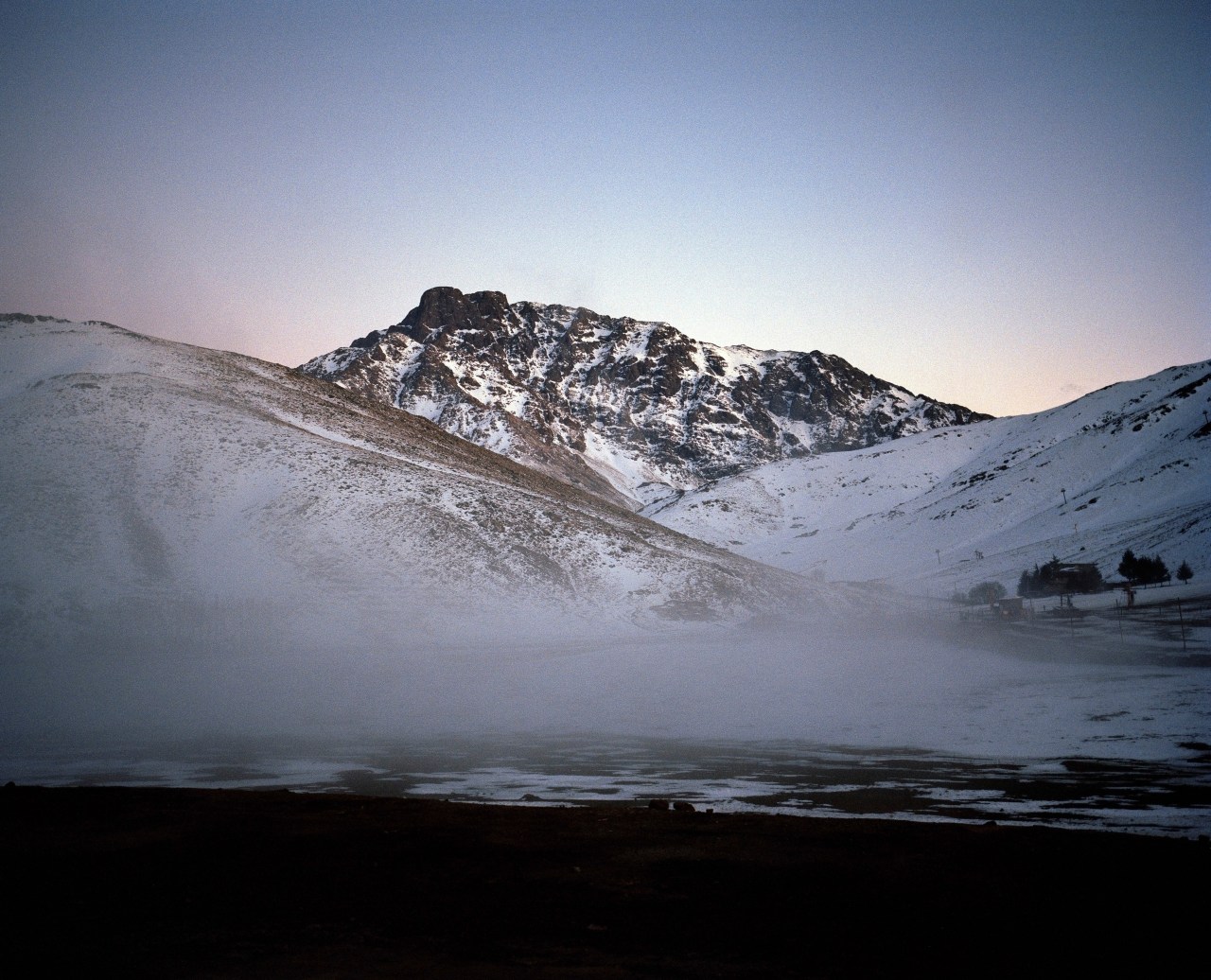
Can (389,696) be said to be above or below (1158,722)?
above

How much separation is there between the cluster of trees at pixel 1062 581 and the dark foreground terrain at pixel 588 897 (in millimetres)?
110052

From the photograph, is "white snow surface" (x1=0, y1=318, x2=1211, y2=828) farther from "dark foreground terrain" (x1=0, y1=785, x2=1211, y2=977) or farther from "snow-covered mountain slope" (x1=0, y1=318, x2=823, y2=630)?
"dark foreground terrain" (x1=0, y1=785, x2=1211, y2=977)

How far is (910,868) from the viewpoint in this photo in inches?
475

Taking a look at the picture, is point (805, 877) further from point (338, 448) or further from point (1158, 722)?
point (338, 448)

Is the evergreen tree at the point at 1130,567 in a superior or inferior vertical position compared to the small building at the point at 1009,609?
superior

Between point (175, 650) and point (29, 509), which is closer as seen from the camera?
point (175, 650)

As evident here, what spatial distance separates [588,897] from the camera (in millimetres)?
11242

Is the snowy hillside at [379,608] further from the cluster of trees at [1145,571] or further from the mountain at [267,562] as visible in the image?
the cluster of trees at [1145,571]

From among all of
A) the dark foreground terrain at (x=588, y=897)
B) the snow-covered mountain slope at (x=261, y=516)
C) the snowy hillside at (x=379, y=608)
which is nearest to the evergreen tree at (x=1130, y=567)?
the snowy hillside at (x=379, y=608)

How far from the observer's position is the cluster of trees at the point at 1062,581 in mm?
114688

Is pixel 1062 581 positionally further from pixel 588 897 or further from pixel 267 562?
pixel 588 897

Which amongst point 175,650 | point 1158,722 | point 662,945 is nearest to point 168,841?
point 662,945

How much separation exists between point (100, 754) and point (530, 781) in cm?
1497

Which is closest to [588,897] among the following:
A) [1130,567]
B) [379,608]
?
[379,608]
